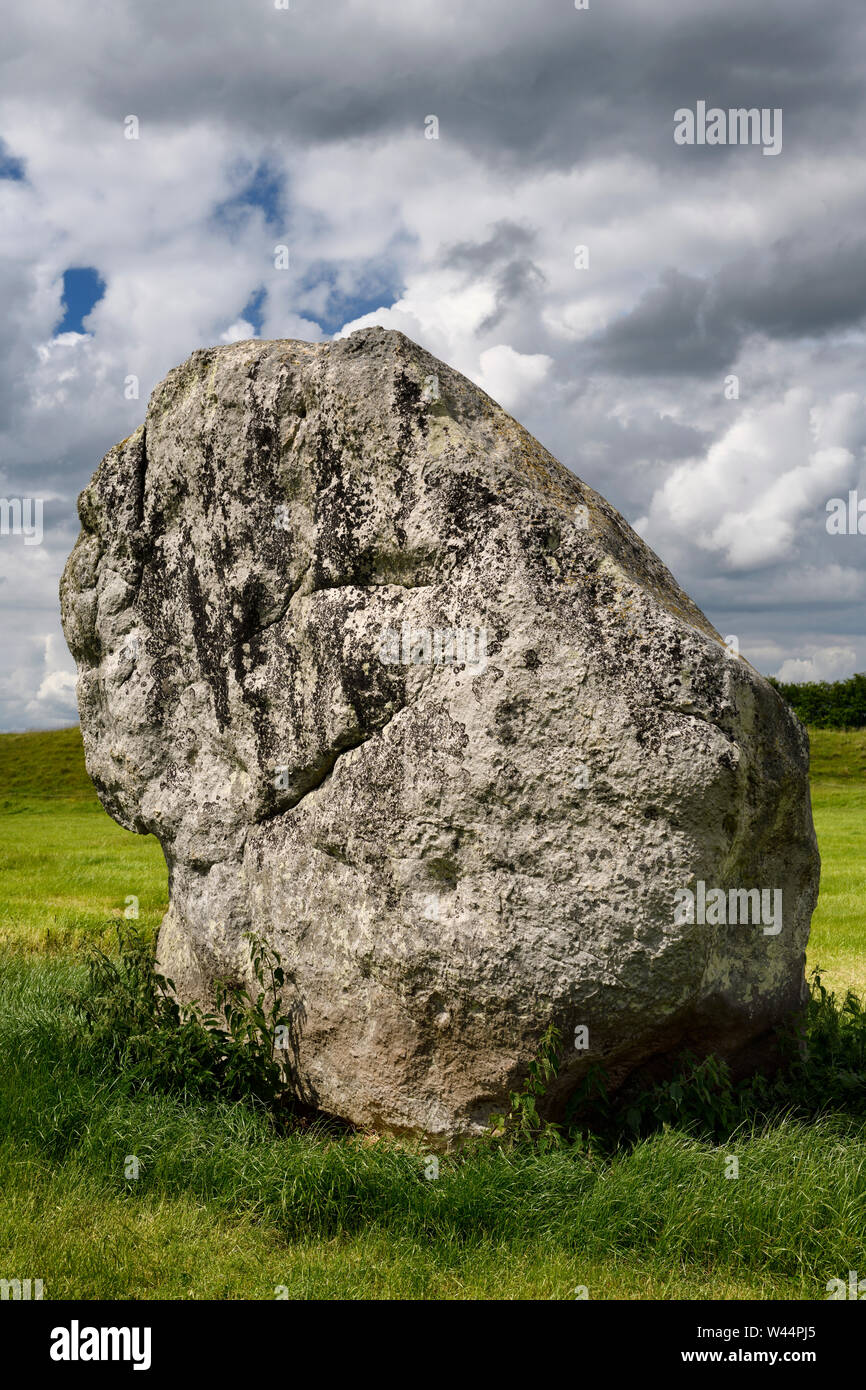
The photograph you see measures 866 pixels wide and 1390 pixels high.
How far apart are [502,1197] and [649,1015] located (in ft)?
4.10

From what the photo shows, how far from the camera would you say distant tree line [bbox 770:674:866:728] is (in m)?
65.8

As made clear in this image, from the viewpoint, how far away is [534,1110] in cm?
575

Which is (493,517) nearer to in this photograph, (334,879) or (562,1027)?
(334,879)

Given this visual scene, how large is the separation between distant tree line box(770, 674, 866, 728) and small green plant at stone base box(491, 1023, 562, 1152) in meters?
63.1

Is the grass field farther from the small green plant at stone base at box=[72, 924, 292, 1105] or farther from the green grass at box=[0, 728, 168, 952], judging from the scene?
the green grass at box=[0, 728, 168, 952]

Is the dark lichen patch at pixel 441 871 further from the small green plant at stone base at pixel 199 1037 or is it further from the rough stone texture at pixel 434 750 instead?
the small green plant at stone base at pixel 199 1037

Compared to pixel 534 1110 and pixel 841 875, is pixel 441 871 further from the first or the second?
pixel 841 875

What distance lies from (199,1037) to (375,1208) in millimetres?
1748

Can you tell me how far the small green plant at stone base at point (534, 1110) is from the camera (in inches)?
227

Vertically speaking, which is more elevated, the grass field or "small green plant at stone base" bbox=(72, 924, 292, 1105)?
"small green plant at stone base" bbox=(72, 924, 292, 1105)

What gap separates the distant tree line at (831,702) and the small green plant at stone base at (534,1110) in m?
63.1

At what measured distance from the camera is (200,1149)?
5.99 m

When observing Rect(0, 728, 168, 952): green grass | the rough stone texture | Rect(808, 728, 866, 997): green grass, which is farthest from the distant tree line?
the rough stone texture
